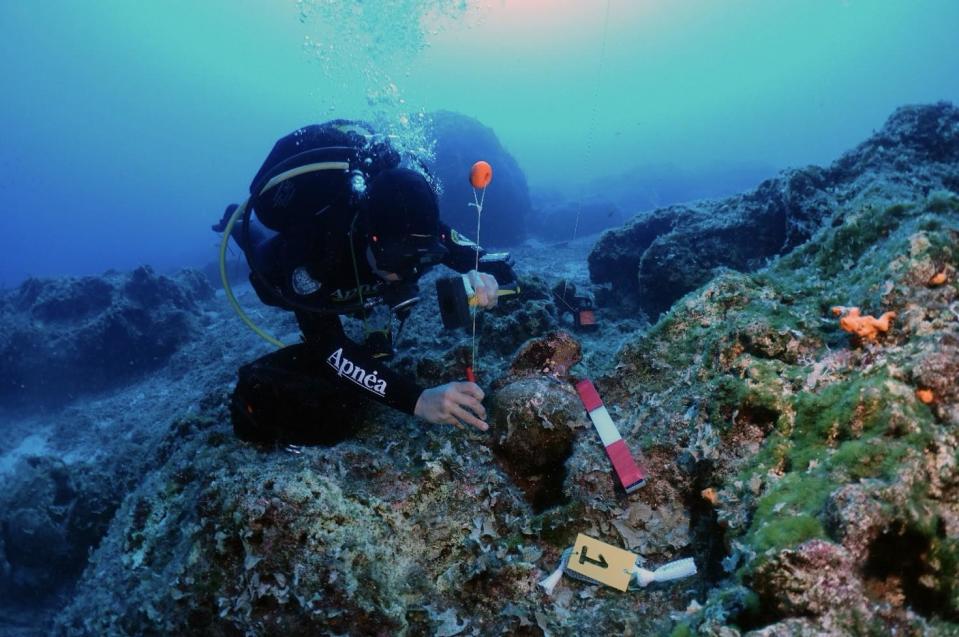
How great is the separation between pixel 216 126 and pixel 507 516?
130119 mm

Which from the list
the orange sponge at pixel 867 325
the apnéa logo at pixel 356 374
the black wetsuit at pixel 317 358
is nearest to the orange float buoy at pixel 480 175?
the black wetsuit at pixel 317 358

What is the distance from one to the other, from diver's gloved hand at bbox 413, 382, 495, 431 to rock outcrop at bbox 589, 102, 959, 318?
16.6 ft

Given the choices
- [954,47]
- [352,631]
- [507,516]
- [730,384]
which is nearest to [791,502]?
[730,384]

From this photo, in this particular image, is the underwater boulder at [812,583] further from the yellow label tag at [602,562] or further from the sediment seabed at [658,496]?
the yellow label tag at [602,562]

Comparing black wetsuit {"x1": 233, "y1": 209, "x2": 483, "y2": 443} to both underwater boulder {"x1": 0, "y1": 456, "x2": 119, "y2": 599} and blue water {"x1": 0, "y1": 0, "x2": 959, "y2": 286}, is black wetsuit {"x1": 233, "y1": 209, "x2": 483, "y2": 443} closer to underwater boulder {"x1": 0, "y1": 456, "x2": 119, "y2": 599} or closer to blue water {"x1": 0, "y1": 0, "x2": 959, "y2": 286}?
underwater boulder {"x1": 0, "y1": 456, "x2": 119, "y2": 599}

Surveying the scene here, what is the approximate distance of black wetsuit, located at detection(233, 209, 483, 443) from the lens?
307 centimetres

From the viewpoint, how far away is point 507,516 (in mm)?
2520

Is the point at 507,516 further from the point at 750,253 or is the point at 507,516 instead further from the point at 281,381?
the point at 750,253

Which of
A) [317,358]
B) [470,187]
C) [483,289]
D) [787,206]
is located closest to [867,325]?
[483,289]

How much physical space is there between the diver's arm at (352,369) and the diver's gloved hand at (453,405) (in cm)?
9

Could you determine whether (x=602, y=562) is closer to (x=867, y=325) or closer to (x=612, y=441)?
(x=612, y=441)

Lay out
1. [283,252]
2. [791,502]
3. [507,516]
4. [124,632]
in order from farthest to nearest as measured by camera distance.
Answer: [283,252] < [507,516] < [124,632] < [791,502]

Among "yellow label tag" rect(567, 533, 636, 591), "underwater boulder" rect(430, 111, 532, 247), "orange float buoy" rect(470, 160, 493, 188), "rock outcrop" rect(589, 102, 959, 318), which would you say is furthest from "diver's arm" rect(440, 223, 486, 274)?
"underwater boulder" rect(430, 111, 532, 247)

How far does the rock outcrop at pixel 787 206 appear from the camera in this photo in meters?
5.84
